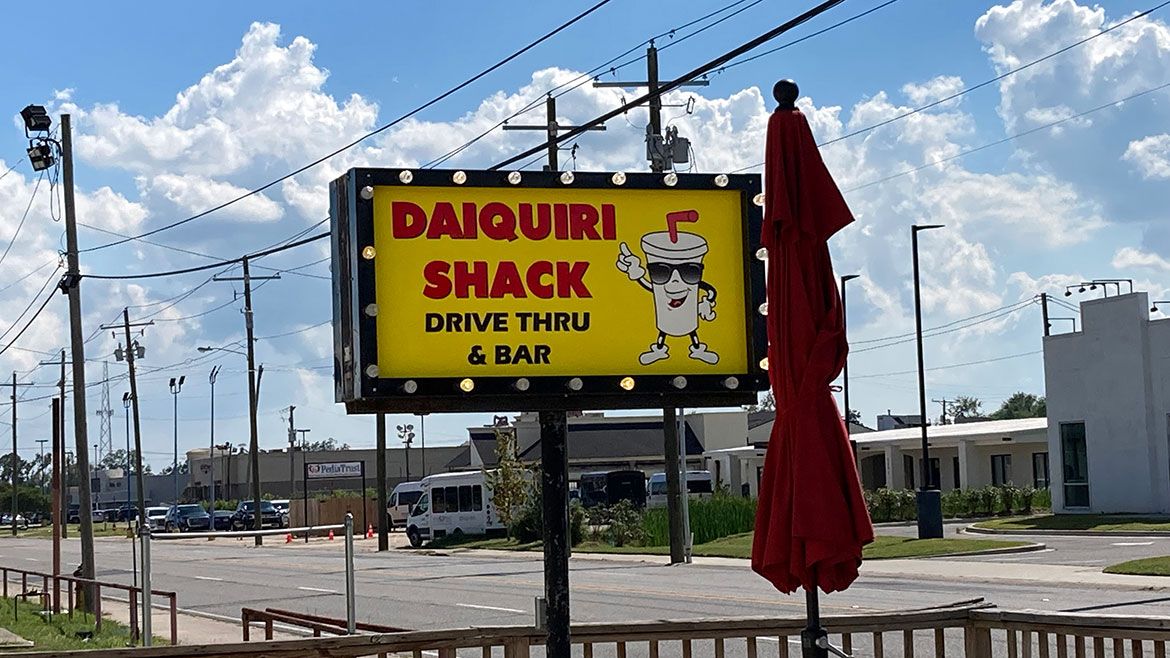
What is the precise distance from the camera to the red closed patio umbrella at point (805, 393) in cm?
607

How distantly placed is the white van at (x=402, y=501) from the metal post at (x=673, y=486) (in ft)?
108

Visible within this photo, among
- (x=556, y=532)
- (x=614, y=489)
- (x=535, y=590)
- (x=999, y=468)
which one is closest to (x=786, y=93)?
(x=556, y=532)

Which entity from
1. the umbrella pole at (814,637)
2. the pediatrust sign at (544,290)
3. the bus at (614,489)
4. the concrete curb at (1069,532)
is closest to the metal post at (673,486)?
the concrete curb at (1069,532)

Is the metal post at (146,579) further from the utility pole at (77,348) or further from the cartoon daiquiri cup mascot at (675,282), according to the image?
the utility pole at (77,348)

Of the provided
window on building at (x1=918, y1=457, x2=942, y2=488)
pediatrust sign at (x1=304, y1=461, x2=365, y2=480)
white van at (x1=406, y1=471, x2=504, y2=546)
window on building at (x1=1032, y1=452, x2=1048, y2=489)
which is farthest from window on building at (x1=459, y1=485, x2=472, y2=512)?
pediatrust sign at (x1=304, y1=461, x2=365, y2=480)

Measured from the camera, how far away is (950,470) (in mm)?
65312

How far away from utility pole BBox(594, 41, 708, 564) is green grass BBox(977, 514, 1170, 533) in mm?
10409

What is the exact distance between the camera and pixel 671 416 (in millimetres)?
33906

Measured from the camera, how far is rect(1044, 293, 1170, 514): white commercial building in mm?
40938

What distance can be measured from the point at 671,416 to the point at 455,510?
23.1 m

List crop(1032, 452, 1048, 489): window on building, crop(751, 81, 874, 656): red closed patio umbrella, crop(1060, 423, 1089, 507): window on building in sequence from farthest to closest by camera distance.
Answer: crop(1032, 452, 1048, 489): window on building
crop(1060, 423, 1089, 507): window on building
crop(751, 81, 874, 656): red closed patio umbrella

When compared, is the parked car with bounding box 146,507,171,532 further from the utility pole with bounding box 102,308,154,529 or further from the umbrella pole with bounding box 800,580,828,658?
the umbrella pole with bounding box 800,580,828,658

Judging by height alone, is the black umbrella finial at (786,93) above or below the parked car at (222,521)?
above

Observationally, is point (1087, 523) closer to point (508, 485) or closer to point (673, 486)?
point (673, 486)
